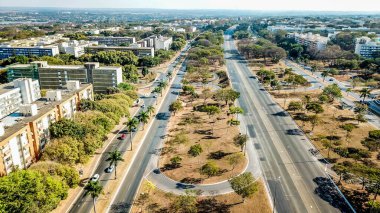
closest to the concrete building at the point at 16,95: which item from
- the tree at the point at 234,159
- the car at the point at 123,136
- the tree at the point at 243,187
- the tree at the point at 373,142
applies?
the car at the point at 123,136

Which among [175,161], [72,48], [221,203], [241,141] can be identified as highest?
[72,48]

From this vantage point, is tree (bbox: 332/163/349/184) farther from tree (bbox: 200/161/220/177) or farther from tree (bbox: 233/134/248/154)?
tree (bbox: 200/161/220/177)

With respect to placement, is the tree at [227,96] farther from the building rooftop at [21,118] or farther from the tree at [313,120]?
the building rooftop at [21,118]

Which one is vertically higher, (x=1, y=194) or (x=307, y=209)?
(x=1, y=194)

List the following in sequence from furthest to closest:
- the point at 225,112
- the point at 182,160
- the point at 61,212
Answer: the point at 225,112
the point at 182,160
the point at 61,212

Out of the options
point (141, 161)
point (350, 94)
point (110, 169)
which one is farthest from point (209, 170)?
point (350, 94)

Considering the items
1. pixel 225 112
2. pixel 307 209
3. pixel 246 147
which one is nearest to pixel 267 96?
pixel 225 112

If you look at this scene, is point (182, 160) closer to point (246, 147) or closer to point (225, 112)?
point (246, 147)

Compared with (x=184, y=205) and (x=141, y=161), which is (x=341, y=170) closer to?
(x=184, y=205)
